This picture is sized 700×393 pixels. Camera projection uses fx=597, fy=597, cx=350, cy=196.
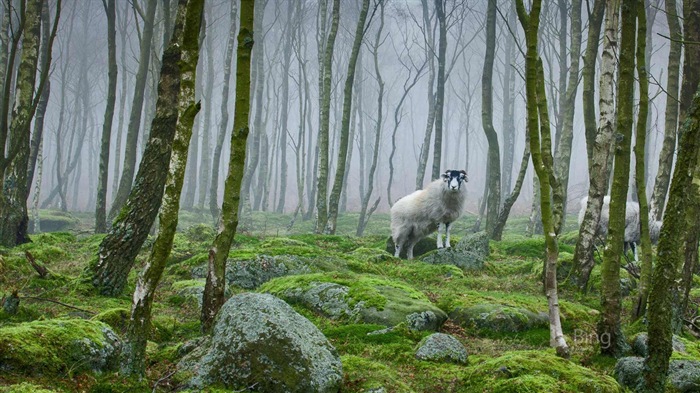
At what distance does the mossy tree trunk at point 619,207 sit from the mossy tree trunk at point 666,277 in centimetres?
134

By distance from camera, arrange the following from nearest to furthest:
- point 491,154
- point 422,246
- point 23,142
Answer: point 23,142 < point 422,246 < point 491,154

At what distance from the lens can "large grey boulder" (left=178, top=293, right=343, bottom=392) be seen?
5211mm

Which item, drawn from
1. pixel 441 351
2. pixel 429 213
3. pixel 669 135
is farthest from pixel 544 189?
pixel 429 213

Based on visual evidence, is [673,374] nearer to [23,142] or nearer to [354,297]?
[354,297]

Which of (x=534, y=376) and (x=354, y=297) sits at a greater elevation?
(x=354, y=297)

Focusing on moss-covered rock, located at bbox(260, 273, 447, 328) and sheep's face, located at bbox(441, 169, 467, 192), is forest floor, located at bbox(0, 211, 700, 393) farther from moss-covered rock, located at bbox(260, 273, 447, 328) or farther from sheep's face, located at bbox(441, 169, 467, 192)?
sheep's face, located at bbox(441, 169, 467, 192)

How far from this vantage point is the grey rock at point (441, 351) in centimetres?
672

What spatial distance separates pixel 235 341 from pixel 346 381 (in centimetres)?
116

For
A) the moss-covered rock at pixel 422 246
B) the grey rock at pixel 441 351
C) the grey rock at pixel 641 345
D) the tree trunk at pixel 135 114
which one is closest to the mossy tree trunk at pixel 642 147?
the grey rock at pixel 641 345

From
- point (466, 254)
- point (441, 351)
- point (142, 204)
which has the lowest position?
point (441, 351)

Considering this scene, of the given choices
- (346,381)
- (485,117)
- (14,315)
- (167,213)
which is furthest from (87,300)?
(485,117)

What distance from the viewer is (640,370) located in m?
6.00

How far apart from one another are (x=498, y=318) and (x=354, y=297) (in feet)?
6.84

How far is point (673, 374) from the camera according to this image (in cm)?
616
